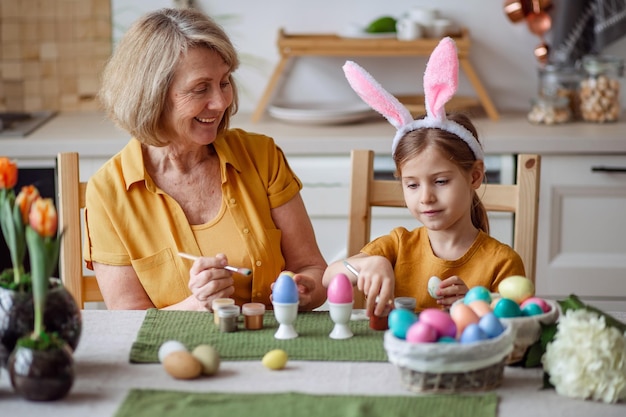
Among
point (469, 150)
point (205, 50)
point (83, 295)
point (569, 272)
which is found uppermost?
point (205, 50)

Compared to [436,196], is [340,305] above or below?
below

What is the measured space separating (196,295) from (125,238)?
28cm

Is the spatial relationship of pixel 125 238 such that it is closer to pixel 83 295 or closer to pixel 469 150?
pixel 83 295

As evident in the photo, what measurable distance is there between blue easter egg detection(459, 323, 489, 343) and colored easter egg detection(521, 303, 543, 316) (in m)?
0.15

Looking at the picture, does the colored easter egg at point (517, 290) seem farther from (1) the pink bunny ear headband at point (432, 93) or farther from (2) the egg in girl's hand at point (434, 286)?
(1) the pink bunny ear headband at point (432, 93)

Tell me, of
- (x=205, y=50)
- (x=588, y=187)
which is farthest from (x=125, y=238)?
(x=588, y=187)

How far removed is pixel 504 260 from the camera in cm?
186

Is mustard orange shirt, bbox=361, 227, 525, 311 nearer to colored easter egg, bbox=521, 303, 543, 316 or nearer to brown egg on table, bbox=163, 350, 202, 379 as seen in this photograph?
colored easter egg, bbox=521, 303, 543, 316

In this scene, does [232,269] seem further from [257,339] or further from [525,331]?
[525,331]

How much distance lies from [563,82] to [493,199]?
1.38 metres

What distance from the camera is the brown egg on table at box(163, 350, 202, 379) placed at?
4.66ft

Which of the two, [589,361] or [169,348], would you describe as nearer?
[589,361]

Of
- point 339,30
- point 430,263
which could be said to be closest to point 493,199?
point 430,263

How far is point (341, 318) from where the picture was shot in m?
1.57
